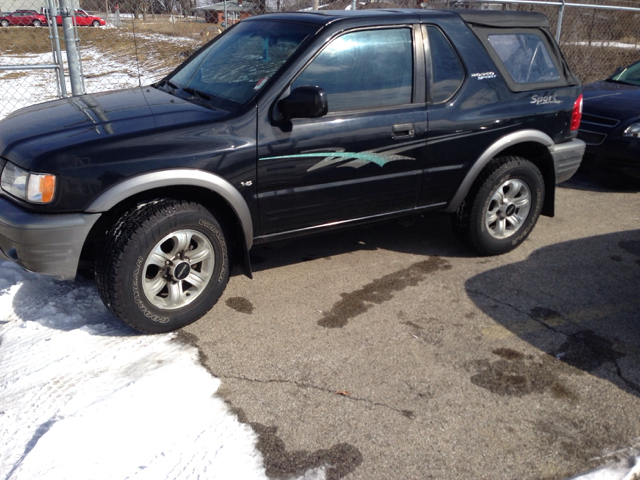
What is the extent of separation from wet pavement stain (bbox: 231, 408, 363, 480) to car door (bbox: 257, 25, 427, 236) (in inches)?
60.2

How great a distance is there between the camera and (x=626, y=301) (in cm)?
427

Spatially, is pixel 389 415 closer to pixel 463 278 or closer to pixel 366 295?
pixel 366 295

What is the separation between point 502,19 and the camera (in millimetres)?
4617

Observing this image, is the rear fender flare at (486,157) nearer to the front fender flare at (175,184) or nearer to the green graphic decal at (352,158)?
the green graphic decal at (352,158)

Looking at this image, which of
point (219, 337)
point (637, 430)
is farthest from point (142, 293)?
point (637, 430)

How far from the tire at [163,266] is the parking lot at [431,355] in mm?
210

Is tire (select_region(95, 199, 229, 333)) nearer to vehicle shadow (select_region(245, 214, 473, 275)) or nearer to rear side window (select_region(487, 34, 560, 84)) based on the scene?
vehicle shadow (select_region(245, 214, 473, 275))

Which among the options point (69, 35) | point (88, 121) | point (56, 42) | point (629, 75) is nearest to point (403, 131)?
point (88, 121)

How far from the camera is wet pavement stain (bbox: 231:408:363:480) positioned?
8.47 ft

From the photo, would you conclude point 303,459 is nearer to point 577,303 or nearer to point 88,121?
point 88,121

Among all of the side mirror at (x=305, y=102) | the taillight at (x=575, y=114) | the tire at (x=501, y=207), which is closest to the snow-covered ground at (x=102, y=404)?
the side mirror at (x=305, y=102)

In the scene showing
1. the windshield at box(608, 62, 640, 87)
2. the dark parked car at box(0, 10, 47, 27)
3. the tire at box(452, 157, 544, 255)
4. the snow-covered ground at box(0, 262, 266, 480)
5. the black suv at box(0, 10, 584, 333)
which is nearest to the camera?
→ the snow-covered ground at box(0, 262, 266, 480)

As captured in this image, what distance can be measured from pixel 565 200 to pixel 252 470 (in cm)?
519

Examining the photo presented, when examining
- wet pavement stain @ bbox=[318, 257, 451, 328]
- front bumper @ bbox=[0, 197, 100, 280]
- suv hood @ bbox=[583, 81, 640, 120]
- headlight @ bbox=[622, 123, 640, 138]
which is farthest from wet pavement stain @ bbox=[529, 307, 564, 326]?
suv hood @ bbox=[583, 81, 640, 120]
